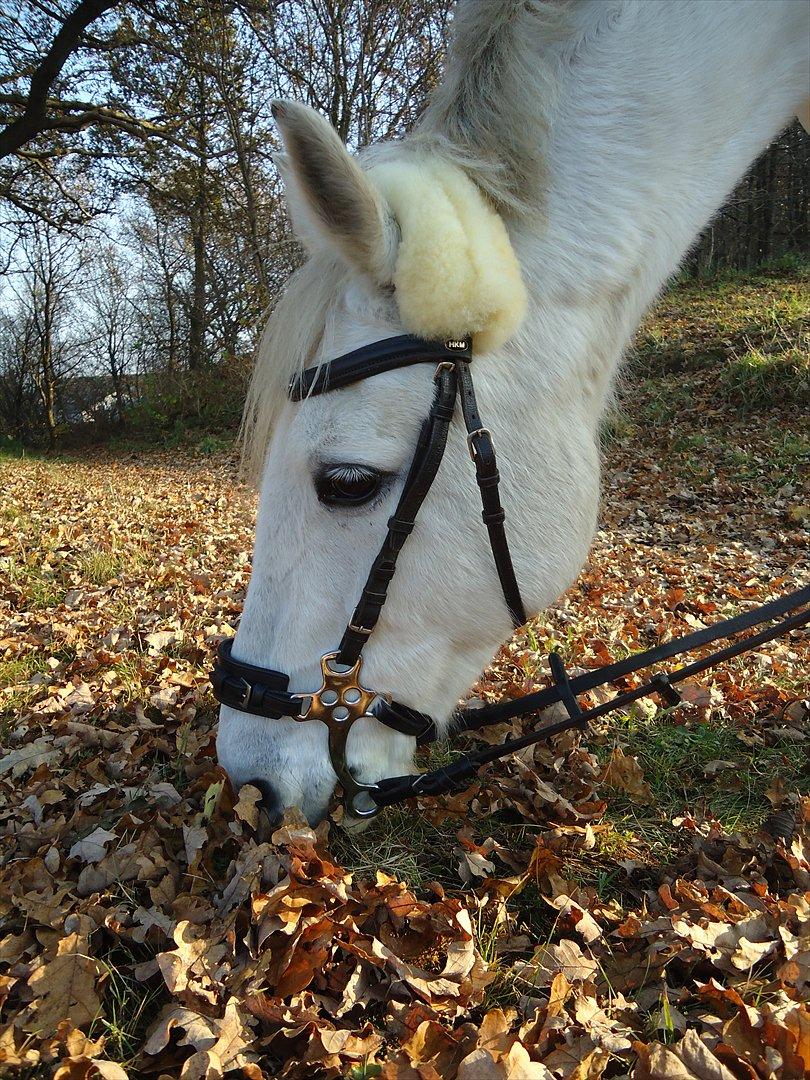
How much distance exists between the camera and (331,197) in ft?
4.73

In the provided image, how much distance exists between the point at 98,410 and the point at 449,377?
22376mm

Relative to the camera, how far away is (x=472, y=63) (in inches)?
67.6

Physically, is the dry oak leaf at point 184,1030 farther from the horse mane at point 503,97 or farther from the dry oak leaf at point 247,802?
the horse mane at point 503,97

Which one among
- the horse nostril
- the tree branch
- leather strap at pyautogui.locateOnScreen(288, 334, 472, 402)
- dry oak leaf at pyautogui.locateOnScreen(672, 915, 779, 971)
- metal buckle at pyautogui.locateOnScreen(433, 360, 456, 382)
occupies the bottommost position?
dry oak leaf at pyautogui.locateOnScreen(672, 915, 779, 971)

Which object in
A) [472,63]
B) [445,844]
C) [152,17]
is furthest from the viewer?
[152,17]

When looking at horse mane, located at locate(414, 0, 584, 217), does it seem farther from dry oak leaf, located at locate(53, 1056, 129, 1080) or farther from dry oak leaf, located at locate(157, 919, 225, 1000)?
dry oak leaf, located at locate(53, 1056, 129, 1080)

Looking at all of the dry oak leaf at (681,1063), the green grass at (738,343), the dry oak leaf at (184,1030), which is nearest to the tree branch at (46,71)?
the green grass at (738,343)

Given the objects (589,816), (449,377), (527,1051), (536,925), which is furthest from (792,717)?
(449,377)

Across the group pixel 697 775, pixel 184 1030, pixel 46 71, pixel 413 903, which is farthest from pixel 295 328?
pixel 46 71

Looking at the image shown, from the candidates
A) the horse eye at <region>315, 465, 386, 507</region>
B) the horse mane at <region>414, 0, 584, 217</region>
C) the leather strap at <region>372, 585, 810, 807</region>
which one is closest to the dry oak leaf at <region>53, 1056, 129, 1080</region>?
the leather strap at <region>372, 585, 810, 807</region>

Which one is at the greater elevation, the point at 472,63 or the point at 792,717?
the point at 472,63

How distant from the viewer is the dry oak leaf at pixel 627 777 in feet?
7.59

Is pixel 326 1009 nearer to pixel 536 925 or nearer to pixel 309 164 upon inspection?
pixel 536 925

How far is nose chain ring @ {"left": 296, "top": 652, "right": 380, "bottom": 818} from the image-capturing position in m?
1.69
